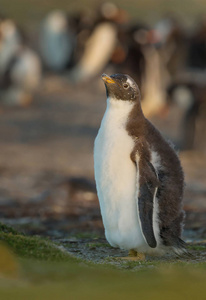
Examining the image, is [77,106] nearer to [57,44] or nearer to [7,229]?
[57,44]

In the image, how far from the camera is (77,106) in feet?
67.2

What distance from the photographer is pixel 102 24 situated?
25.0m

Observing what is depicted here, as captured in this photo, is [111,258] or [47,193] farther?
[47,193]

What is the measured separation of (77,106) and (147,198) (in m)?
15.0

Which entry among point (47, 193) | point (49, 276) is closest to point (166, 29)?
point (47, 193)

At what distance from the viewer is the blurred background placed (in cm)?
1008

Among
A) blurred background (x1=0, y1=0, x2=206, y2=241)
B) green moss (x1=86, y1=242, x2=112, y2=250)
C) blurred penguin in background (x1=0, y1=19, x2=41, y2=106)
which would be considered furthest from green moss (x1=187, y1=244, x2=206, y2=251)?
blurred penguin in background (x1=0, y1=19, x2=41, y2=106)

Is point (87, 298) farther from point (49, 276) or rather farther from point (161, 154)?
point (161, 154)

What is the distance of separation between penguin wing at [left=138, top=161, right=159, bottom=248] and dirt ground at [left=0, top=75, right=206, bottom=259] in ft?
1.93

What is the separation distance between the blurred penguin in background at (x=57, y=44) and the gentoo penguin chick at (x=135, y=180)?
20186 mm

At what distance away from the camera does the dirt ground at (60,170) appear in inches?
340

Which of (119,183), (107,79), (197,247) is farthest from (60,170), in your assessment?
(119,183)

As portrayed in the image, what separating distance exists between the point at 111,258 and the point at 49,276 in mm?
1668

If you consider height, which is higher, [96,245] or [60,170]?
[96,245]
